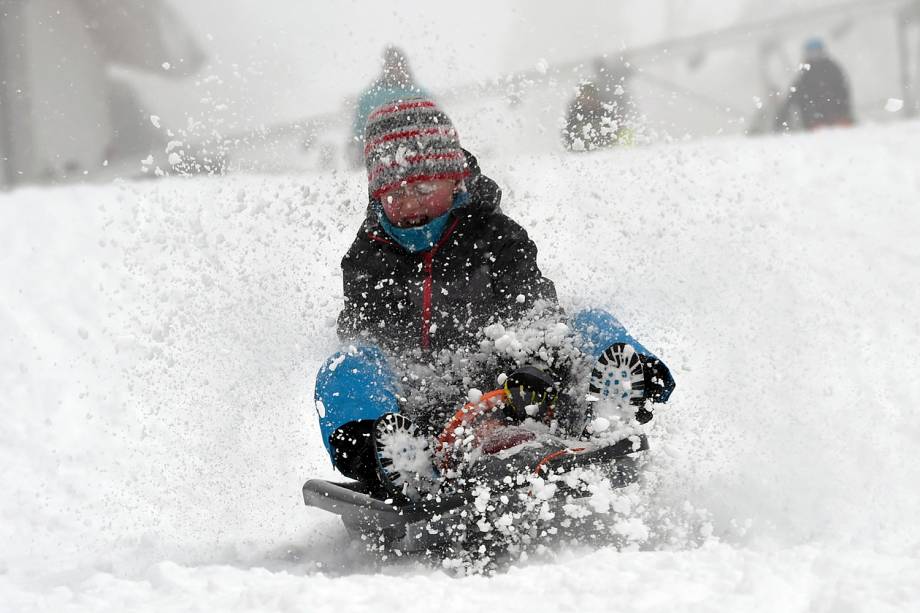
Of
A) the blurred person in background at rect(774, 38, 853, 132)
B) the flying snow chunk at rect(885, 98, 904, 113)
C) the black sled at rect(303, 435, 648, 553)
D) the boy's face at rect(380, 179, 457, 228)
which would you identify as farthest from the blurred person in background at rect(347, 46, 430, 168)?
the flying snow chunk at rect(885, 98, 904, 113)

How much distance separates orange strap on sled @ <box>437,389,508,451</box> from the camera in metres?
2.22

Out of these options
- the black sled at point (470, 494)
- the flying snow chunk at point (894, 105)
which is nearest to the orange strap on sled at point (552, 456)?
the black sled at point (470, 494)

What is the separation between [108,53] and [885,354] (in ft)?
43.0

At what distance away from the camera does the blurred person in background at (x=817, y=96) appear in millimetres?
6594

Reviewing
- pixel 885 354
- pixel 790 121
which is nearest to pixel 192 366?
pixel 885 354

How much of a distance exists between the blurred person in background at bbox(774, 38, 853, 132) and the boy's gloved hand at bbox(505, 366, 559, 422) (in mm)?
4918

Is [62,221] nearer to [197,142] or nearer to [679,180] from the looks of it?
[197,142]

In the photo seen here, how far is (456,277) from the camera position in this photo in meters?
2.65

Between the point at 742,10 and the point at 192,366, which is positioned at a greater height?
the point at 742,10

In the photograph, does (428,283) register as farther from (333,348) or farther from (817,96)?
(817,96)

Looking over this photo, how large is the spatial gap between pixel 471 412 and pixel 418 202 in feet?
2.31

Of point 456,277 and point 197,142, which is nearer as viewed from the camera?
point 456,277

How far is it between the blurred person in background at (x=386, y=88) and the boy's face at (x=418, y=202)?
1.05 meters

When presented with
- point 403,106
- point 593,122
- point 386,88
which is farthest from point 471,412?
point 386,88
